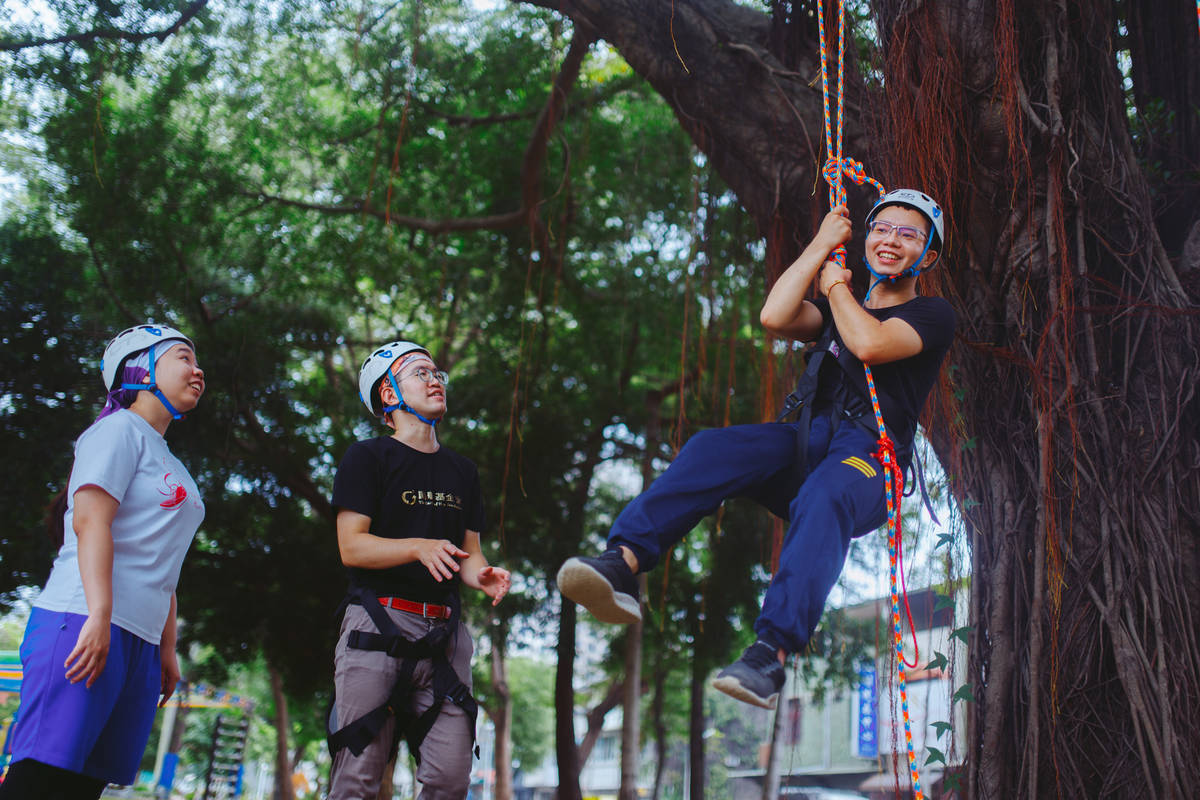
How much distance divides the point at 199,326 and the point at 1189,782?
7.63m

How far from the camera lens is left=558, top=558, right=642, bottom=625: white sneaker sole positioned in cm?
230

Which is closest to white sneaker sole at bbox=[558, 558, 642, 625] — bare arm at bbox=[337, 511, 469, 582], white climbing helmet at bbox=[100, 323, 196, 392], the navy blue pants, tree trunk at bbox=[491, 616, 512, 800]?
the navy blue pants

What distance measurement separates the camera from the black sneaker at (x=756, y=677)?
2.17 meters

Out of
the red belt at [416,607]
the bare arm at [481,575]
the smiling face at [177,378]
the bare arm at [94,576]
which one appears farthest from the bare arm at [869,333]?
the bare arm at [94,576]

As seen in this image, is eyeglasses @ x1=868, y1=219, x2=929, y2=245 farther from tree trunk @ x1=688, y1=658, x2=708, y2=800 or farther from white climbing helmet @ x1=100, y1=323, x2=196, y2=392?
tree trunk @ x1=688, y1=658, x2=708, y2=800

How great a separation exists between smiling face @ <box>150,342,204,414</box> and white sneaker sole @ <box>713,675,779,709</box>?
1.61 meters

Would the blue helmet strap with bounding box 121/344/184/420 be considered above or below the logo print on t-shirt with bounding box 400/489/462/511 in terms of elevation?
above

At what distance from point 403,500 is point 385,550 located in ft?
0.79

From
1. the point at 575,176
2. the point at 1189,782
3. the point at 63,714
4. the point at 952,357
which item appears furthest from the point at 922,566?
the point at 575,176

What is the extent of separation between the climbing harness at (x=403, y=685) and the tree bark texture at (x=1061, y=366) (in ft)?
5.98

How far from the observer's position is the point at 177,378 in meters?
2.84

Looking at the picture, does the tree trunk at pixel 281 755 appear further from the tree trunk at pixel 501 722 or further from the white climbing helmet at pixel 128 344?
the white climbing helmet at pixel 128 344

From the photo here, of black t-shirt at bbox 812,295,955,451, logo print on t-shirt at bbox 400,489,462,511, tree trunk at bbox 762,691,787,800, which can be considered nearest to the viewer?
black t-shirt at bbox 812,295,955,451

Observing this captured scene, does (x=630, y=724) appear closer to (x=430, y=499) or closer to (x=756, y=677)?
(x=430, y=499)
